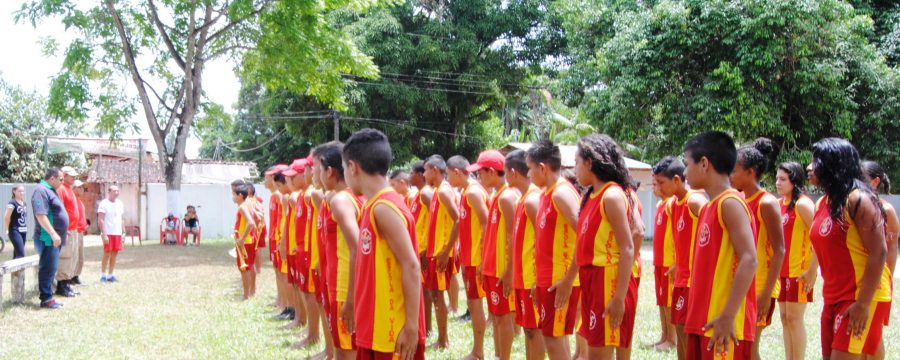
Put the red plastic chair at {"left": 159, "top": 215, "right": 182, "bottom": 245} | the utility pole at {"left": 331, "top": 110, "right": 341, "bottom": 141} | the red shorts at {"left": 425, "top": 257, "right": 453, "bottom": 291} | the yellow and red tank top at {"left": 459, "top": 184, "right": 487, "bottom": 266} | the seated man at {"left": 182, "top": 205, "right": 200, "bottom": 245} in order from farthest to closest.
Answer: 1. the utility pole at {"left": 331, "top": 110, "right": 341, "bottom": 141}
2. the seated man at {"left": 182, "top": 205, "right": 200, "bottom": 245}
3. the red plastic chair at {"left": 159, "top": 215, "right": 182, "bottom": 245}
4. the red shorts at {"left": 425, "top": 257, "right": 453, "bottom": 291}
5. the yellow and red tank top at {"left": 459, "top": 184, "right": 487, "bottom": 266}

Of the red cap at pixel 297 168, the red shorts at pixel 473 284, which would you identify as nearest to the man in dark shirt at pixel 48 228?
the red cap at pixel 297 168

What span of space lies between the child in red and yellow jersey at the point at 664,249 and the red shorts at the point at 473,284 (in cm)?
175

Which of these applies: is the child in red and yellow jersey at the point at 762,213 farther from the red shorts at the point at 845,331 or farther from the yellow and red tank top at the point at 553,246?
the yellow and red tank top at the point at 553,246

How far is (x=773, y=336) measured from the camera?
27.1 feet

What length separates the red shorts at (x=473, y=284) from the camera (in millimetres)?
7438

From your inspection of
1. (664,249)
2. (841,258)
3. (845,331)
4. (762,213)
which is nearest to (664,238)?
(664,249)

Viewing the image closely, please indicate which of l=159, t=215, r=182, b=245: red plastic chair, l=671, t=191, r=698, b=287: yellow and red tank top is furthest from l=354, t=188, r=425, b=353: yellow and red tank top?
l=159, t=215, r=182, b=245: red plastic chair

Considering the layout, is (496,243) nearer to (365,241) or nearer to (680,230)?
(680,230)

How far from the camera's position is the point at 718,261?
13.5 feet

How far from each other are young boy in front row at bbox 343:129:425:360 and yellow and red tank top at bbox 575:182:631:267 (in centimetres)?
121

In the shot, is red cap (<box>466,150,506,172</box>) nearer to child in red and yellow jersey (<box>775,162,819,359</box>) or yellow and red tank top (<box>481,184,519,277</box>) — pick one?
yellow and red tank top (<box>481,184,519,277</box>)

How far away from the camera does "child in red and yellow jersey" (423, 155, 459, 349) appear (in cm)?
782

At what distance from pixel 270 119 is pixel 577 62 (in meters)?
11.6

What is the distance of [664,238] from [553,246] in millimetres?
2711
